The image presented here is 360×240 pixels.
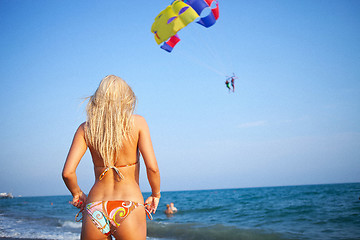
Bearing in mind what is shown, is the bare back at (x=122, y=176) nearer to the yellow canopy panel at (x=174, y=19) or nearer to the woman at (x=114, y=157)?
the woman at (x=114, y=157)

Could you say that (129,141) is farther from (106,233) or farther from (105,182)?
(106,233)

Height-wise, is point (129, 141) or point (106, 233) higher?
point (129, 141)

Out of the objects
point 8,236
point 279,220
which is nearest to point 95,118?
point 8,236

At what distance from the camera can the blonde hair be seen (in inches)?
80.7

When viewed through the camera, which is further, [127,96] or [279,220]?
[279,220]

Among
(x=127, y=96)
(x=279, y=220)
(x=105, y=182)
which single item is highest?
(x=127, y=96)

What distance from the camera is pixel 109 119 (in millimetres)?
2098

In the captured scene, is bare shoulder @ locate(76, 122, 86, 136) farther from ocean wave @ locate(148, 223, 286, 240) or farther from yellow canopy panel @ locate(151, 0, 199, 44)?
ocean wave @ locate(148, 223, 286, 240)

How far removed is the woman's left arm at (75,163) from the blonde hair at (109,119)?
0.06 m

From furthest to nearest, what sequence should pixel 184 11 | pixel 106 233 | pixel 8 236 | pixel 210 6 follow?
1. pixel 8 236
2. pixel 210 6
3. pixel 184 11
4. pixel 106 233

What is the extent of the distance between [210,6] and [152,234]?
7.55 m

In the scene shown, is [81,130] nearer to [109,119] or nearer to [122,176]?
[109,119]

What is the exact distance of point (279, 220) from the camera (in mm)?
11430

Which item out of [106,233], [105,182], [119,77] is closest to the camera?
[106,233]
